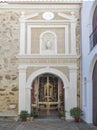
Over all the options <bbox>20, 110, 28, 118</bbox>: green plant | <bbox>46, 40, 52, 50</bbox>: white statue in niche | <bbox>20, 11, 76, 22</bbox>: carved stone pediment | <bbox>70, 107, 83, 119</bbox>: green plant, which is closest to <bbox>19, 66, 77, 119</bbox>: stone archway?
<bbox>20, 110, 28, 118</bbox>: green plant

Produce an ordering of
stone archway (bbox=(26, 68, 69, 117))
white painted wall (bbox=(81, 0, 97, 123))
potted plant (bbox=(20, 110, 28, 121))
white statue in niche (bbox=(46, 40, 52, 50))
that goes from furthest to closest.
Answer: white statue in niche (bbox=(46, 40, 52, 50))
stone archway (bbox=(26, 68, 69, 117))
potted plant (bbox=(20, 110, 28, 121))
white painted wall (bbox=(81, 0, 97, 123))

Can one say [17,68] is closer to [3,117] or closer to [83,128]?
[3,117]

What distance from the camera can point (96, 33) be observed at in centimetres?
1137

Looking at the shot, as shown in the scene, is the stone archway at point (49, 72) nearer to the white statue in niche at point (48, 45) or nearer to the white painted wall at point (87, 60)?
the white painted wall at point (87, 60)

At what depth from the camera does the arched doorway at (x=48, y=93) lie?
15.1m

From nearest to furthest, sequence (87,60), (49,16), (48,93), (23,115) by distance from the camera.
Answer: (87,60) → (23,115) → (49,16) → (48,93)

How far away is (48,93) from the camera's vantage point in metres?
15.3

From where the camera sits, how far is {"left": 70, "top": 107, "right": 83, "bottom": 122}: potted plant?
13.0 m

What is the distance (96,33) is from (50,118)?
4.97 meters

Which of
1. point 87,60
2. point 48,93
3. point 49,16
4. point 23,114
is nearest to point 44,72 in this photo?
point 48,93

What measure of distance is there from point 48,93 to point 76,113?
104 inches

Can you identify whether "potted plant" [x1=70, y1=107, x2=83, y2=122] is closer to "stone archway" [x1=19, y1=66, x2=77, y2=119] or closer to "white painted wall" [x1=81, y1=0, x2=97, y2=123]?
"white painted wall" [x1=81, y1=0, x2=97, y2=123]

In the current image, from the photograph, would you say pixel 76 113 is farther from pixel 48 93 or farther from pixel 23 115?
pixel 48 93

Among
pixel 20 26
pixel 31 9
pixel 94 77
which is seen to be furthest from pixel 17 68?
pixel 94 77
